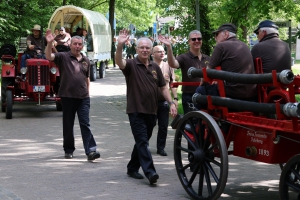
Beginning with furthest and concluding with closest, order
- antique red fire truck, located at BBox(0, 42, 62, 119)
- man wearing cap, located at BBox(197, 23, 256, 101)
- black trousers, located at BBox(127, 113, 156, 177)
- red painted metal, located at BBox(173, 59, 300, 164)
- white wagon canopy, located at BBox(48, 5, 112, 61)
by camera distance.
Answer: white wagon canopy, located at BBox(48, 5, 112, 61)
antique red fire truck, located at BBox(0, 42, 62, 119)
black trousers, located at BBox(127, 113, 156, 177)
man wearing cap, located at BBox(197, 23, 256, 101)
red painted metal, located at BBox(173, 59, 300, 164)

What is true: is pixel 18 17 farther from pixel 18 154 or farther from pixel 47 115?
pixel 18 154

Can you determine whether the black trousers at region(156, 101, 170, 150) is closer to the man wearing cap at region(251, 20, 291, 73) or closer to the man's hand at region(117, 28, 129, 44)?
the man's hand at region(117, 28, 129, 44)

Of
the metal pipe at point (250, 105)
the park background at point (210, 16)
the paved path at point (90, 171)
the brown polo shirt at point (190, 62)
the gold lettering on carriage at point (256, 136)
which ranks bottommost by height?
the paved path at point (90, 171)

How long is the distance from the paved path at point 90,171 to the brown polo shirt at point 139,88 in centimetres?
97

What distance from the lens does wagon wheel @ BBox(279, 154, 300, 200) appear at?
6.50 meters

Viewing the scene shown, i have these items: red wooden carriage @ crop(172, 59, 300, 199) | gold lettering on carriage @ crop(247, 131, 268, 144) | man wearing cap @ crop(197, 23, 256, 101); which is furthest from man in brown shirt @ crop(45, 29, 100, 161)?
gold lettering on carriage @ crop(247, 131, 268, 144)

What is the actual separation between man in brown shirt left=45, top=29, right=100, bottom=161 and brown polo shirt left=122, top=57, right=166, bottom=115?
205cm

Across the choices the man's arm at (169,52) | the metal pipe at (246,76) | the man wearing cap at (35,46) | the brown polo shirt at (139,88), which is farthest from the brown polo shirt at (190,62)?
the man wearing cap at (35,46)

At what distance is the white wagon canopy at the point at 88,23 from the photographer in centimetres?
3009

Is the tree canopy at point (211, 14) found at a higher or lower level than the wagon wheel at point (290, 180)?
higher

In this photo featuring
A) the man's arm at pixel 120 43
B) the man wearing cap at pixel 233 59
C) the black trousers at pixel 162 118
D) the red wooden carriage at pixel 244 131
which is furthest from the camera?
the black trousers at pixel 162 118

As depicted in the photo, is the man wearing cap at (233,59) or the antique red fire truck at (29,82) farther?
the antique red fire truck at (29,82)

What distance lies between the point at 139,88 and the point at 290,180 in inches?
115

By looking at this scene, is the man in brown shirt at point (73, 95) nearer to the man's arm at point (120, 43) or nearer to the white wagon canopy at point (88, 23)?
the man's arm at point (120, 43)
